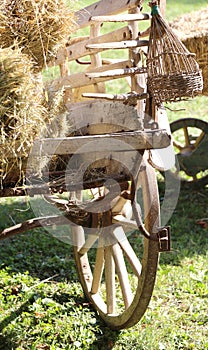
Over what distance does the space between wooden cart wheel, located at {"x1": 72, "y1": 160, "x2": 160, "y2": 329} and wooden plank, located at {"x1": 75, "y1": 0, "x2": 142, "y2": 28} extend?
80 centimetres

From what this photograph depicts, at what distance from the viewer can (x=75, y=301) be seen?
3562 mm

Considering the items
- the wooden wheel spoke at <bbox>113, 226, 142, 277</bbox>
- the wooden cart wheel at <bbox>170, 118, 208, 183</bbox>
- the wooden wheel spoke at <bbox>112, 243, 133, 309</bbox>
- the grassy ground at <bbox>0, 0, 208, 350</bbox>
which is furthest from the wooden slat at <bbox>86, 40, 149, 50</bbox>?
the wooden cart wheel at <bbox>170, 118, 208, 183</bbox>

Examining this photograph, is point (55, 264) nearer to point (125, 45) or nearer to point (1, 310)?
point (1, 310)

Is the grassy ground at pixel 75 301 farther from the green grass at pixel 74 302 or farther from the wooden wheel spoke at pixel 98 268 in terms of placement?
the wooden wheel spoke at pixel 98 268

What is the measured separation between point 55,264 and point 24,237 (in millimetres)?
510

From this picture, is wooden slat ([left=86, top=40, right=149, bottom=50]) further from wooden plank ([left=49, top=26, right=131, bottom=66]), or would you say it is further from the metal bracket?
the metal bracket

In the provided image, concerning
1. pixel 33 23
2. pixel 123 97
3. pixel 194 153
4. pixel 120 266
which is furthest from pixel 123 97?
pixel 194 153

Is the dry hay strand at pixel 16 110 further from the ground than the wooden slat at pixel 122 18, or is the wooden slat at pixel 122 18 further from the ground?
the wooden slat at pixel 122 18

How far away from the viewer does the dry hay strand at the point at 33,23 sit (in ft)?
8.28

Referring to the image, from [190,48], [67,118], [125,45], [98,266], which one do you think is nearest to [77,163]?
[67,118]

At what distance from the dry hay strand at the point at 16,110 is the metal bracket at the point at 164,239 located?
0.70 m

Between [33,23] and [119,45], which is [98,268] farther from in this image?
[33,23]

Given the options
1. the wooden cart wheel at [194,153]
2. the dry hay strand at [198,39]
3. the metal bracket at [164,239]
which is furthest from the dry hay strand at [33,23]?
the wooden cart wheel at [194,153]

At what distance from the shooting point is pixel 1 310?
339 centimetres
